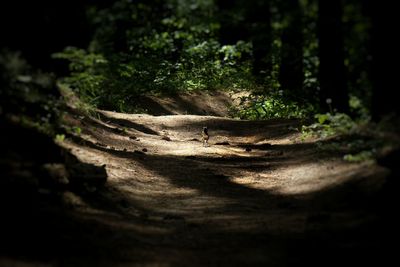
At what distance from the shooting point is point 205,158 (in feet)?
35.9

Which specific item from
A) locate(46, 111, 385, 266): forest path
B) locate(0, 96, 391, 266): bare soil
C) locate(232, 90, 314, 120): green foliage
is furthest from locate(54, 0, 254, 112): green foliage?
locate(232, 90, 314, 120): green foliage

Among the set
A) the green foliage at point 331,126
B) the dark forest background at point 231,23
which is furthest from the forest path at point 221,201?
the dark forest background at point 231,23

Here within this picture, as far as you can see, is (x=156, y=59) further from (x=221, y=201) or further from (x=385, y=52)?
(x=385, y=52)

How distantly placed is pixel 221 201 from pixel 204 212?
0.69 m

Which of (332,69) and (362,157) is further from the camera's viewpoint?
(332,69)

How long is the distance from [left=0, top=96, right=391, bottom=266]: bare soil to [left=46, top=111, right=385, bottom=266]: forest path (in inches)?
0.7

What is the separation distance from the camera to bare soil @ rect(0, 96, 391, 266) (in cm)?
484

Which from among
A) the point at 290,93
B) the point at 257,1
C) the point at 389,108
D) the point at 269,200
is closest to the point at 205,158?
the point at 269,200

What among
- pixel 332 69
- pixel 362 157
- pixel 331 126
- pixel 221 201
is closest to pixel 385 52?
pixel 362 157

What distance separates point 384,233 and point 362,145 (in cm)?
279

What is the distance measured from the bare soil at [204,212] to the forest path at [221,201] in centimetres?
2

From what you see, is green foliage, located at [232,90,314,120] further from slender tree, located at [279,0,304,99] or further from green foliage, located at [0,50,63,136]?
green foliage, located at [0,50,63,136]

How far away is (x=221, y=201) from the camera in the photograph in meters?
7.70

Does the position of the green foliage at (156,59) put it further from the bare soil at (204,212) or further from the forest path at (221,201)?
the bare soil at (204,212)
